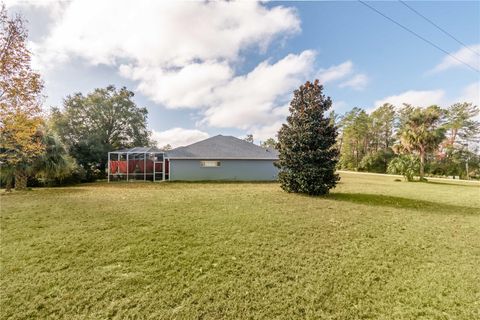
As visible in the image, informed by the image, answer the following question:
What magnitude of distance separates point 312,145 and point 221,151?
10.2 meters

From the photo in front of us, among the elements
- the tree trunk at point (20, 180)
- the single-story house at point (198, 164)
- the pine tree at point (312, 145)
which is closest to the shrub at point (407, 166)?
the single-story house at point (198, 164)

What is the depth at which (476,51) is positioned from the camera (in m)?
9.12

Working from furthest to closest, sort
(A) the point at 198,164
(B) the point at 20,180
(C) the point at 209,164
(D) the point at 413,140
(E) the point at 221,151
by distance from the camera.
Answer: (D) the point at 413,140 → (E) the point at 221,151 → (C) the point at 209,164 → (A) the point at 198,164 → (B) the point at 20,180

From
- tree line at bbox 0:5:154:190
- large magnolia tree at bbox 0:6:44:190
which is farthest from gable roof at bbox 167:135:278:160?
large magnolia tree at bbox 0:6:44:190

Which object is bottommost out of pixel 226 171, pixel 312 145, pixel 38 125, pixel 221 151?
pixel 226 171

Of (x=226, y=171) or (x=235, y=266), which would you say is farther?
(x=226, y=171)

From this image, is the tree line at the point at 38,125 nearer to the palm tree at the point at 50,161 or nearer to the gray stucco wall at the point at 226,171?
the palm tree at the point at 50,161

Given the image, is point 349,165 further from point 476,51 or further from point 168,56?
point 168,56

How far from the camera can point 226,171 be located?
19234 millimetres

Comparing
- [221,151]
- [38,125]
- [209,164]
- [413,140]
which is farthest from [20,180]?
[413,140]

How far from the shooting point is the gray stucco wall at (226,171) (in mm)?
18594

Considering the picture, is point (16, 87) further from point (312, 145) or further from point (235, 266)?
point (312, 145)

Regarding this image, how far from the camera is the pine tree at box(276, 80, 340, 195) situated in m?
10.8

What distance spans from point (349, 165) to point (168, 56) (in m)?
45.1
